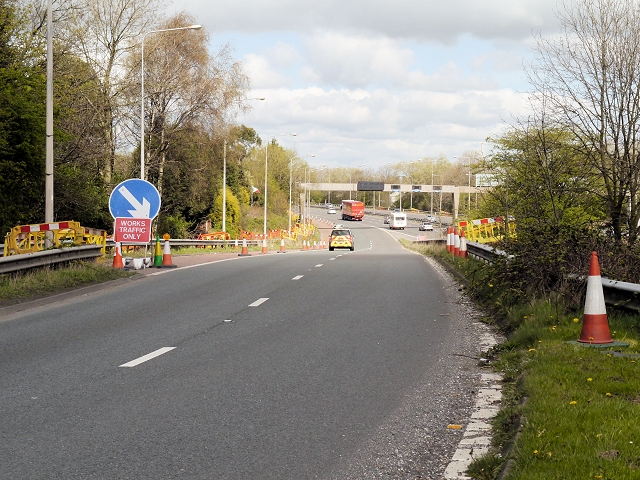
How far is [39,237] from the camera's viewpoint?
909 inches

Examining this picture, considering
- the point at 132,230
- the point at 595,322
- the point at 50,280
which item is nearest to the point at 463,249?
the point at 132,230

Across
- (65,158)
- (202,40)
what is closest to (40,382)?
(65,158)

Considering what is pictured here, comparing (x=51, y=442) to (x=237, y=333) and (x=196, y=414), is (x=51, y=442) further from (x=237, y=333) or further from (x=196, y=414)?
(x=237, y=333)

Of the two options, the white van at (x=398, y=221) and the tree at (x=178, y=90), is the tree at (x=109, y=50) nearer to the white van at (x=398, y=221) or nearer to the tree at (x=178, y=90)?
the tree at (x=178, y=90)

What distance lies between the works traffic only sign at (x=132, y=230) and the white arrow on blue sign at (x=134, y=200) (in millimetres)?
125

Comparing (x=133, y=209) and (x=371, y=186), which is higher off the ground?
(x=371, y=186)

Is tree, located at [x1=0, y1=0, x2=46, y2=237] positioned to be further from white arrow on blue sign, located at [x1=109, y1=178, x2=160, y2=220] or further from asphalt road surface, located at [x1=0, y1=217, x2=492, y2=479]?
asphalt road surface, located at [x1=0, y1=217, x2=492, y2=479]

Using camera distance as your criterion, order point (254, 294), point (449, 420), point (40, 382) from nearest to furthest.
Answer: point (449, 420) → point (40, 382) → point (254, 294)

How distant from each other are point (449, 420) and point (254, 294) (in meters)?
9.63

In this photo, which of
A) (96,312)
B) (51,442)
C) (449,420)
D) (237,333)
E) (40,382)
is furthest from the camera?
(96,312)

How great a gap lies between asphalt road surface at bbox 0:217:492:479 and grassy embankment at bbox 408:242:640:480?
1.46 ft

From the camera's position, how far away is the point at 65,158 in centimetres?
3731

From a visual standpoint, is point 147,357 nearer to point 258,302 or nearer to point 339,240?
point 258,302

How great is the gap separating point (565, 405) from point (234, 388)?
2918mm
